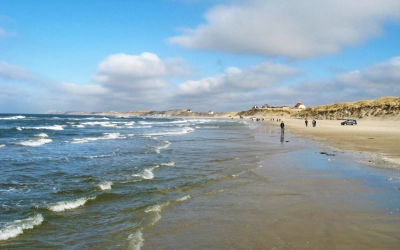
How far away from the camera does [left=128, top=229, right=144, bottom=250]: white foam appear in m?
5.88

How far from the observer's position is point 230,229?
6676 millimetres

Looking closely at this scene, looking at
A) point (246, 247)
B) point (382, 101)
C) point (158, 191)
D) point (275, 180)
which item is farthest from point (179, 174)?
point (382, 101)

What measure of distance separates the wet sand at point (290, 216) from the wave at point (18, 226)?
8.79 ft

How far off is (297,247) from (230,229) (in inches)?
57.3

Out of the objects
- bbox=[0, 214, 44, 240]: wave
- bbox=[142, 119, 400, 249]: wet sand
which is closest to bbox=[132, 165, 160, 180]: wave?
bbox=[142, 119, 400, 249]: wet sand

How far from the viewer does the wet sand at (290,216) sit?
597cm

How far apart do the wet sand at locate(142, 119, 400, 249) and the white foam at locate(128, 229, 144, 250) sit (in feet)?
0.51

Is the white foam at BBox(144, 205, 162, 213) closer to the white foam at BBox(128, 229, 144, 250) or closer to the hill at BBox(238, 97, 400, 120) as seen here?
the white foam at BBox(128, 229, 144, 250)

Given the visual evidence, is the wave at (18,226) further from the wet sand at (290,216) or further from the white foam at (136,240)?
the wet sand at (290,216)

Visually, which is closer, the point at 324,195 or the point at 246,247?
the point at 246,247

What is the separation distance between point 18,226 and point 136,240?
2.80 meters

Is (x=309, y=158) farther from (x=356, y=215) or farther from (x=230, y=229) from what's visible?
(x=230, y=229)

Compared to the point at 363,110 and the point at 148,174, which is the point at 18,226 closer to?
the point at 148,174

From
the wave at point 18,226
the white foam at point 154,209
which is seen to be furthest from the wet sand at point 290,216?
the wave at point 18,226
